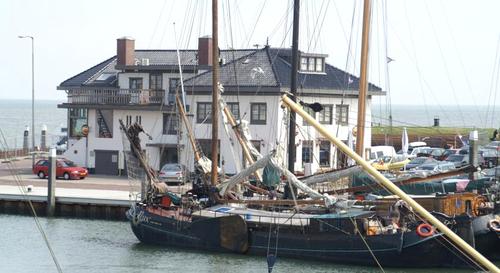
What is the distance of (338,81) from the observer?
8338 cm

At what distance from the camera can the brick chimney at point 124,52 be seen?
87.3 meters

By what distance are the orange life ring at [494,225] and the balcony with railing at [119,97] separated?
36.2m

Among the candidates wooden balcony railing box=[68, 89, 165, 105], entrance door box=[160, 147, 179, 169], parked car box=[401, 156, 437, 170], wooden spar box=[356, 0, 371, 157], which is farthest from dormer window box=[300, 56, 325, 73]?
wooden spar box=[356, 0, 371, 157]

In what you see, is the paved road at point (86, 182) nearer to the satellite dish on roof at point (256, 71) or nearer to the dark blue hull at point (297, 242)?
the dark blue hull at point (297, 242)

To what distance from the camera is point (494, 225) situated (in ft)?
168

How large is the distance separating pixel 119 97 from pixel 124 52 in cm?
407

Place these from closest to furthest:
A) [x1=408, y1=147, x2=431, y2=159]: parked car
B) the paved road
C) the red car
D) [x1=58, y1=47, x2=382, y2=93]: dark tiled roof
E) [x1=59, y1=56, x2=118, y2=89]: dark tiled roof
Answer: the paved road → [x1=58, y1=47, x2=382, y2=93]: dark tiled roof → the red car → [x1=59, y1=56, x2=118, y2=89]: dark tiled roof → [x1=408, y1=147, x2=431, y2=159]: parked car

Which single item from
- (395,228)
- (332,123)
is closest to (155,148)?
(332,123)

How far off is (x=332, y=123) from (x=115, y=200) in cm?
2057

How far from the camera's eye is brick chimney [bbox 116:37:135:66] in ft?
286

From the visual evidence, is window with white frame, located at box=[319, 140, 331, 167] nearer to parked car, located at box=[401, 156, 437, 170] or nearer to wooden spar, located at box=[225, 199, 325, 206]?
parked car, located at box=[401, 156, 437, 170]

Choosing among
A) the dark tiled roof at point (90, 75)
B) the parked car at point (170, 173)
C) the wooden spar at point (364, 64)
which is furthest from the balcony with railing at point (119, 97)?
the wooden spar at point (364, 64)

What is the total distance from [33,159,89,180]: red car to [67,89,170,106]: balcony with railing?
5645 millimetres

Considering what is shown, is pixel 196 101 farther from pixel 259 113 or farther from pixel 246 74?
pixel 259 113
